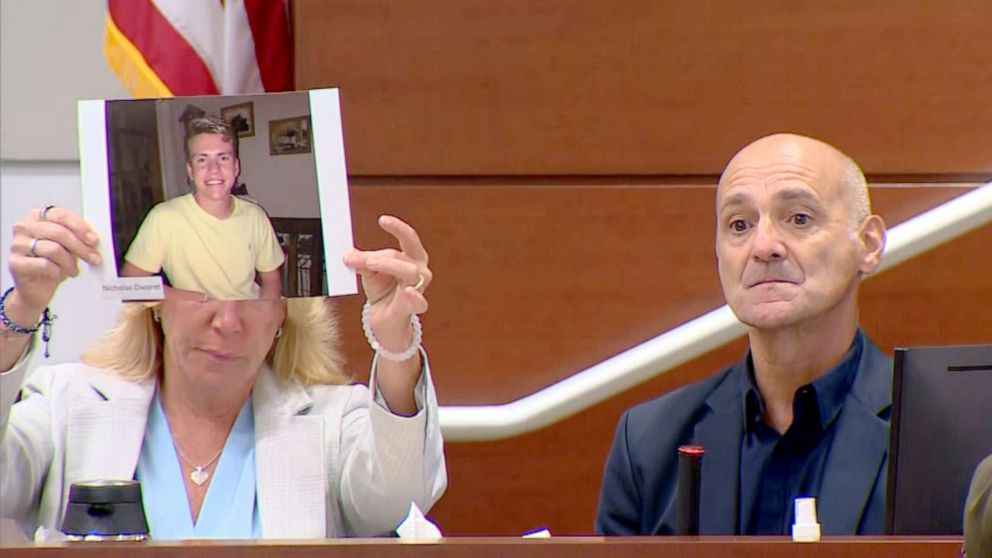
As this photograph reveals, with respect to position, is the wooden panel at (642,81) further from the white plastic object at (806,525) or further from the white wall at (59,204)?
the white plastic object at (806,525)

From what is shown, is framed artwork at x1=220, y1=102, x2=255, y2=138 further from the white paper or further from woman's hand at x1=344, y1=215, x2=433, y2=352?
the white paper

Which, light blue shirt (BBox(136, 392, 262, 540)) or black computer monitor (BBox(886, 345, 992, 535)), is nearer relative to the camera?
black computer monitor (BBox(886, 345, 992, 535))

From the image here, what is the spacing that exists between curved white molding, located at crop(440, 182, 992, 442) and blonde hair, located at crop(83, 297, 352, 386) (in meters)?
0.69

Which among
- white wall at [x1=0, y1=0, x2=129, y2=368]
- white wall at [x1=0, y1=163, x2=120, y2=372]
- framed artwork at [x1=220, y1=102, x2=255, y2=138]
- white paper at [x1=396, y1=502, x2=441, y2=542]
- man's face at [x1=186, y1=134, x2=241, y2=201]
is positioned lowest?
white paper at [x1=396, y1=502, x2=441, y2=542]

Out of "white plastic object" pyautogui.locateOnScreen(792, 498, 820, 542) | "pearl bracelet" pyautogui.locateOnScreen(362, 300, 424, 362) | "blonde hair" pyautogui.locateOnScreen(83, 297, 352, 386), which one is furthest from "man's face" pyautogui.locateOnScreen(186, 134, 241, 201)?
"white plastic object" pyautogui.locateOnScreen(792, 498, 820, 542)

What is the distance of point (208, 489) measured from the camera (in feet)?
8.00

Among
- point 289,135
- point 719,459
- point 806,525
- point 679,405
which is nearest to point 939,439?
point 806,525

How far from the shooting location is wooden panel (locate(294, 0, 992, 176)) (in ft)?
10.6

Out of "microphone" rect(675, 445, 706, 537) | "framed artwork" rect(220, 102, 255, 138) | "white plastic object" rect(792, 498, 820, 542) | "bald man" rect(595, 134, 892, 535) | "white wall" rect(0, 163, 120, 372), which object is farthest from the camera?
"white wall" rect(0, 163, 120, 372)

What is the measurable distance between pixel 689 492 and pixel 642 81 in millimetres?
1444

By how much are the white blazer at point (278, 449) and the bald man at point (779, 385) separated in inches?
16.3

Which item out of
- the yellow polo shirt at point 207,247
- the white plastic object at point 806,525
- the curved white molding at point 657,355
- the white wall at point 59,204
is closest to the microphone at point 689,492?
the white plastic object at point 806,525

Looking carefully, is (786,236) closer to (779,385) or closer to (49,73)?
(779,385)

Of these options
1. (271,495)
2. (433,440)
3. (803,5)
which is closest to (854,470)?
(433,440)
